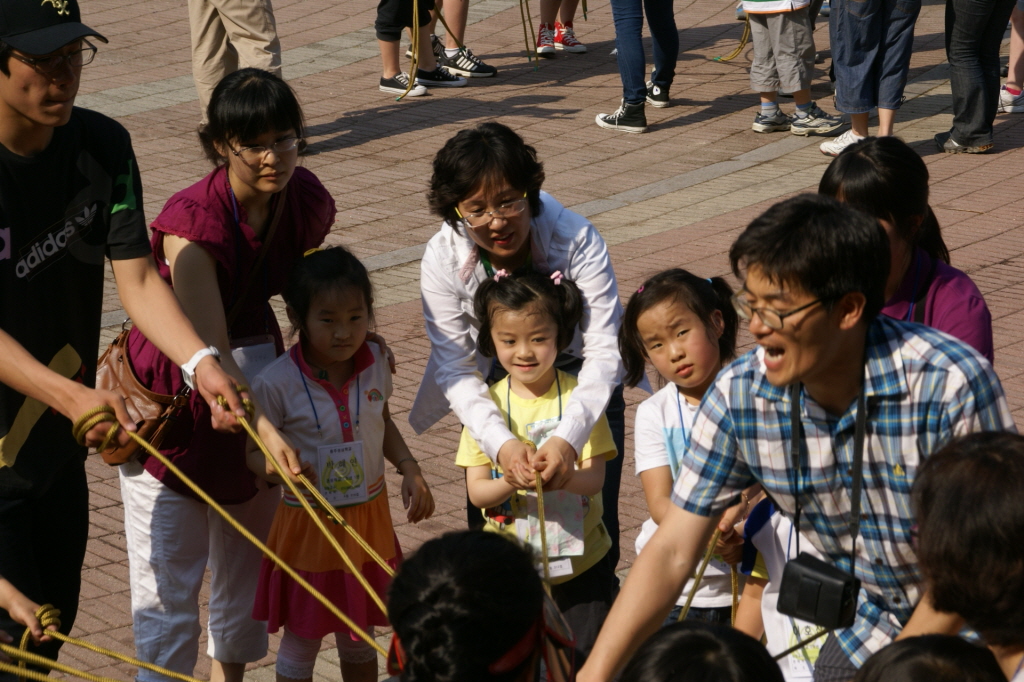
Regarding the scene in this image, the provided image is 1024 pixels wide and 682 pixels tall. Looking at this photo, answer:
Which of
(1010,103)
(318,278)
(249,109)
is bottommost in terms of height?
(1010,103)

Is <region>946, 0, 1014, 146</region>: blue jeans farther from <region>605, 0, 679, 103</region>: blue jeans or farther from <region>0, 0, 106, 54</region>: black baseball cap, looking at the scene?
<region>0, 0, 106, 54</region>: black baseball cap

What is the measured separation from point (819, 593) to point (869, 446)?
12.5 inches

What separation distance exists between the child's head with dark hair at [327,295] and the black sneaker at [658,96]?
7.72m

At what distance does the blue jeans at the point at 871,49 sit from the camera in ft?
27.9

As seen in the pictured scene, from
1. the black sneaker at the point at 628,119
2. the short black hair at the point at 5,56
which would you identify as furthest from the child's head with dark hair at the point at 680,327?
the black sneaker at the point at 628,119

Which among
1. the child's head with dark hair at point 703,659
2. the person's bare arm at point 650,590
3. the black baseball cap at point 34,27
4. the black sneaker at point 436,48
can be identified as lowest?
the black sneaker at point 436,48

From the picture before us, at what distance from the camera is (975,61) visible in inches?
342

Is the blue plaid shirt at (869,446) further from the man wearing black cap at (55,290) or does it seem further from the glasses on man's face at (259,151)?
the glasses on man's face at (259,151)

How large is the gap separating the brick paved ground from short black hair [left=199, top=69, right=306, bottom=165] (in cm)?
187

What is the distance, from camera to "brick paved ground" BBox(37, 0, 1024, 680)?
564cm

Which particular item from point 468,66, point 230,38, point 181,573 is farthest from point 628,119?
point 181,573

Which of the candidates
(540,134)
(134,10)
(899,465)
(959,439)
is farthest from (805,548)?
(134,10)

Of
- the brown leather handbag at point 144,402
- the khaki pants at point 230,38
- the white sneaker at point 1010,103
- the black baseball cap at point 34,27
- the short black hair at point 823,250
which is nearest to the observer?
the short black hair at point 823,250

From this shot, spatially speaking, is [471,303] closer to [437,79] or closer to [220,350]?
[220,350]
